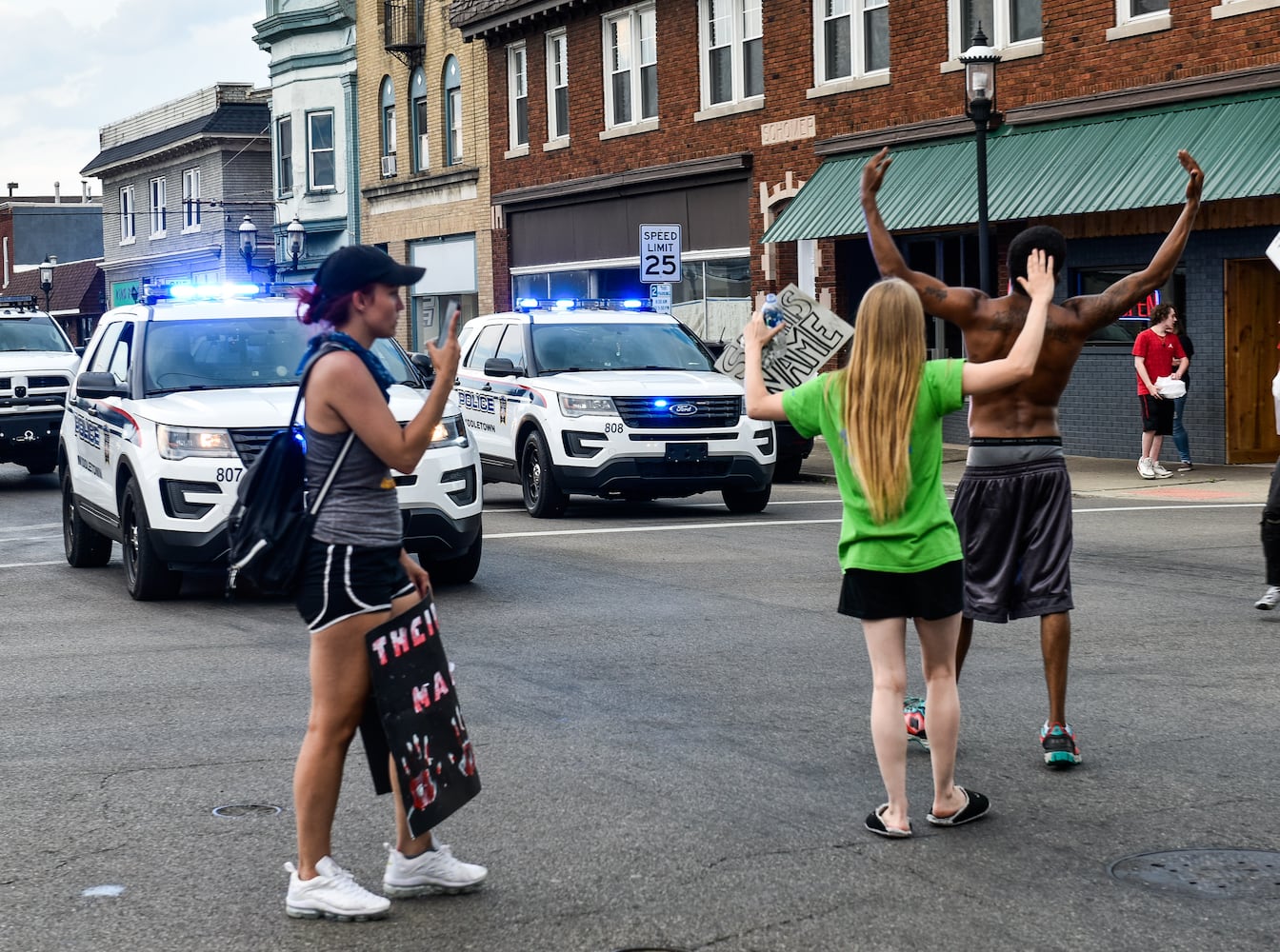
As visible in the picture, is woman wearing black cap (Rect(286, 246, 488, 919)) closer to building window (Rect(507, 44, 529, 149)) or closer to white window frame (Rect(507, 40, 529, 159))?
white window frame (Rect(507, 40, 529, 159))

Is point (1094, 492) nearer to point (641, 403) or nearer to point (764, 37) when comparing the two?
point (641, 403)

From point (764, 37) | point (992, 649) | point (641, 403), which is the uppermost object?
point (764, 37)

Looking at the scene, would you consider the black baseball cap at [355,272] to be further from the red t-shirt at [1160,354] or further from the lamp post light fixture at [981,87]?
the red t-shirt at [1160,354]

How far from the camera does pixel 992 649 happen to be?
30.4 ft

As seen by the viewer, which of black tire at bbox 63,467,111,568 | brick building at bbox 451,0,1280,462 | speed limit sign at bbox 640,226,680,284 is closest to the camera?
black tire at bbox 63,467,111,568

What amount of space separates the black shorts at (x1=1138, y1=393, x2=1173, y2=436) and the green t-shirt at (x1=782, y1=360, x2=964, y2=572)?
14593mm

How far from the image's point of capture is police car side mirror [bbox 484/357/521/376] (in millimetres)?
17047

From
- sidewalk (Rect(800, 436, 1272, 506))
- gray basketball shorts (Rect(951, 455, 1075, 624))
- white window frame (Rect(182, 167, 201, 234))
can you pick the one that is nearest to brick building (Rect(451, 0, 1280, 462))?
sidewalk (Rect(800, 436, 1272, 506))

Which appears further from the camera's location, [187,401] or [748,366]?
[187,401]

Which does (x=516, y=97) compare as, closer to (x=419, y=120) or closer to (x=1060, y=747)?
(x=419, y=120)

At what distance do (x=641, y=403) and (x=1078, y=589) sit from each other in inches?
235

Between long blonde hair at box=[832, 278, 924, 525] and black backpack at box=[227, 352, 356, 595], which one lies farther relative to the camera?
long blonde hair at box=[832, 278, 924, 525]

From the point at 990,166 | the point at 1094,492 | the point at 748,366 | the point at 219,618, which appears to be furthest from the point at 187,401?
the point at 990,166

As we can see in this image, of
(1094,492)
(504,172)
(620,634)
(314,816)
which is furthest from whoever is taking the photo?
(504,172)
